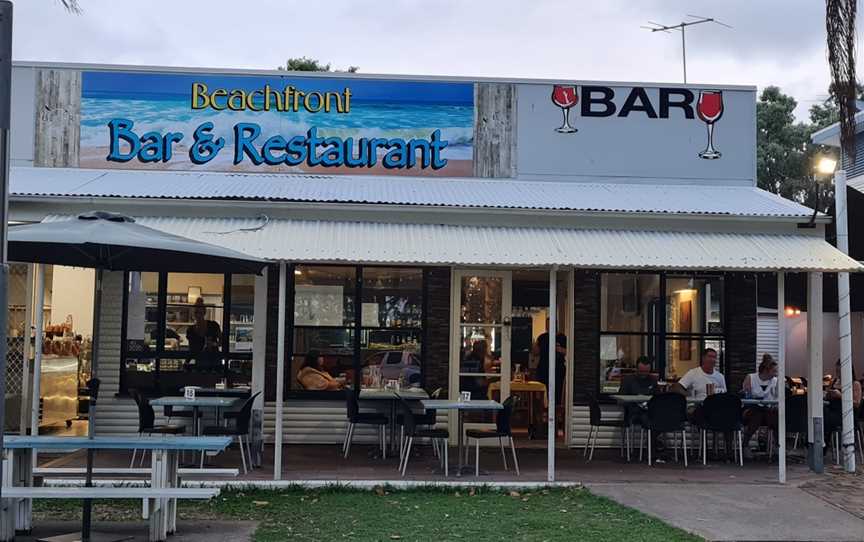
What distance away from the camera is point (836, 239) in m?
11.2

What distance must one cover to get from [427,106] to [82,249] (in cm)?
654

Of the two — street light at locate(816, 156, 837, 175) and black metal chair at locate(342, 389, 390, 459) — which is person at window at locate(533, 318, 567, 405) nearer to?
black metal chair at locate(342, 389, 390, 459)

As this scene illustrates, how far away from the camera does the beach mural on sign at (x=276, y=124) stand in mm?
12406

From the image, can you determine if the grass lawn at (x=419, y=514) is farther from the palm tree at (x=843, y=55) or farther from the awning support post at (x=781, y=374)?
the palm tree at (x=843, y=55)

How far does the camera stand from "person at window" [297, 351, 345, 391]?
1251 cm

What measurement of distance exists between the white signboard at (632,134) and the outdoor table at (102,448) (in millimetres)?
6769

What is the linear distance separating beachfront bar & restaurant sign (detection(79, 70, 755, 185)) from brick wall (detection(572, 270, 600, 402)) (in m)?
1.54

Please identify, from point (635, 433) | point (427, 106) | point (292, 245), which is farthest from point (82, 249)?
point (635, 433)

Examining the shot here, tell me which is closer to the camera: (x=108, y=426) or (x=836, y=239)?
(x=836, y=239)

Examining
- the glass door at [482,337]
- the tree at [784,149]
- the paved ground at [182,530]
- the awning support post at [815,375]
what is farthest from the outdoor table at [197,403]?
the tree at [784,149]

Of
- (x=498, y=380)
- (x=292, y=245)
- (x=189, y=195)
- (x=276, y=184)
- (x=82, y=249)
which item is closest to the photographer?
(x=82, y=249)

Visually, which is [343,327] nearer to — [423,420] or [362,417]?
[362,417]

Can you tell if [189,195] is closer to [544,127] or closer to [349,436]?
[349,436]

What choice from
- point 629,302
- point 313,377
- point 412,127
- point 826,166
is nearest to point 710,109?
point 826,166
